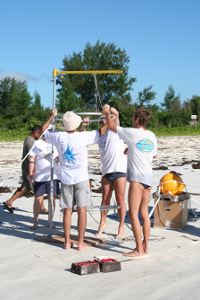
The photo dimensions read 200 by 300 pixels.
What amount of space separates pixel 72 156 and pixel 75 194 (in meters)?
0.49

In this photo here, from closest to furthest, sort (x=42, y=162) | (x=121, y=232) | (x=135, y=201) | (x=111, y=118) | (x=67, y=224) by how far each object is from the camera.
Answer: (x=135, y=201)
(x=111, y=118)
(x=67, y=224)
(x=121, y=232)
(x=42, y=162)

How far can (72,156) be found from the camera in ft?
21.2

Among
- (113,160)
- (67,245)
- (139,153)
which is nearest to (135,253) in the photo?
(67,245)

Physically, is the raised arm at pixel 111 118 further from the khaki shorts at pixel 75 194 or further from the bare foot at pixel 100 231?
the bare foot at pixel 100 231

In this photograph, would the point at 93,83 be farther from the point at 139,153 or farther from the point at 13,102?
the point at 139,153

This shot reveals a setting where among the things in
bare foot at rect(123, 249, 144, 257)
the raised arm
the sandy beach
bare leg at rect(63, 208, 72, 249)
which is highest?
the raised arm

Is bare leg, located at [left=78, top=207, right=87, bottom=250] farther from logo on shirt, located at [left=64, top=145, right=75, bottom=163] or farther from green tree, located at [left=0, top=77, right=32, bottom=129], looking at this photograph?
green tree, located at [left=0, top=77, right=32, bottom=129]

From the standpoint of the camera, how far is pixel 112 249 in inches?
260

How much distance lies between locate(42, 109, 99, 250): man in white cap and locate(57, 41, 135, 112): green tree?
45.7 metres

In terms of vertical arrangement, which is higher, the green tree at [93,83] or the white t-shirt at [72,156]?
the green tree at [93,83]

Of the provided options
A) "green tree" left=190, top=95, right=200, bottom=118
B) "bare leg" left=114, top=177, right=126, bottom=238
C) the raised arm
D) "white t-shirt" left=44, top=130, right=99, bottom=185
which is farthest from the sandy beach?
"green tree" left=190, top=95, right=200, bottom=118

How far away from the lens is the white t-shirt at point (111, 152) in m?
6.93

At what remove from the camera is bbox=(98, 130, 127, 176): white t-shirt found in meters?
6.93

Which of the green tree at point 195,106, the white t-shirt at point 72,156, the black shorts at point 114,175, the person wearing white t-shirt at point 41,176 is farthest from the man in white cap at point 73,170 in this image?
the green tree at point 195,106
